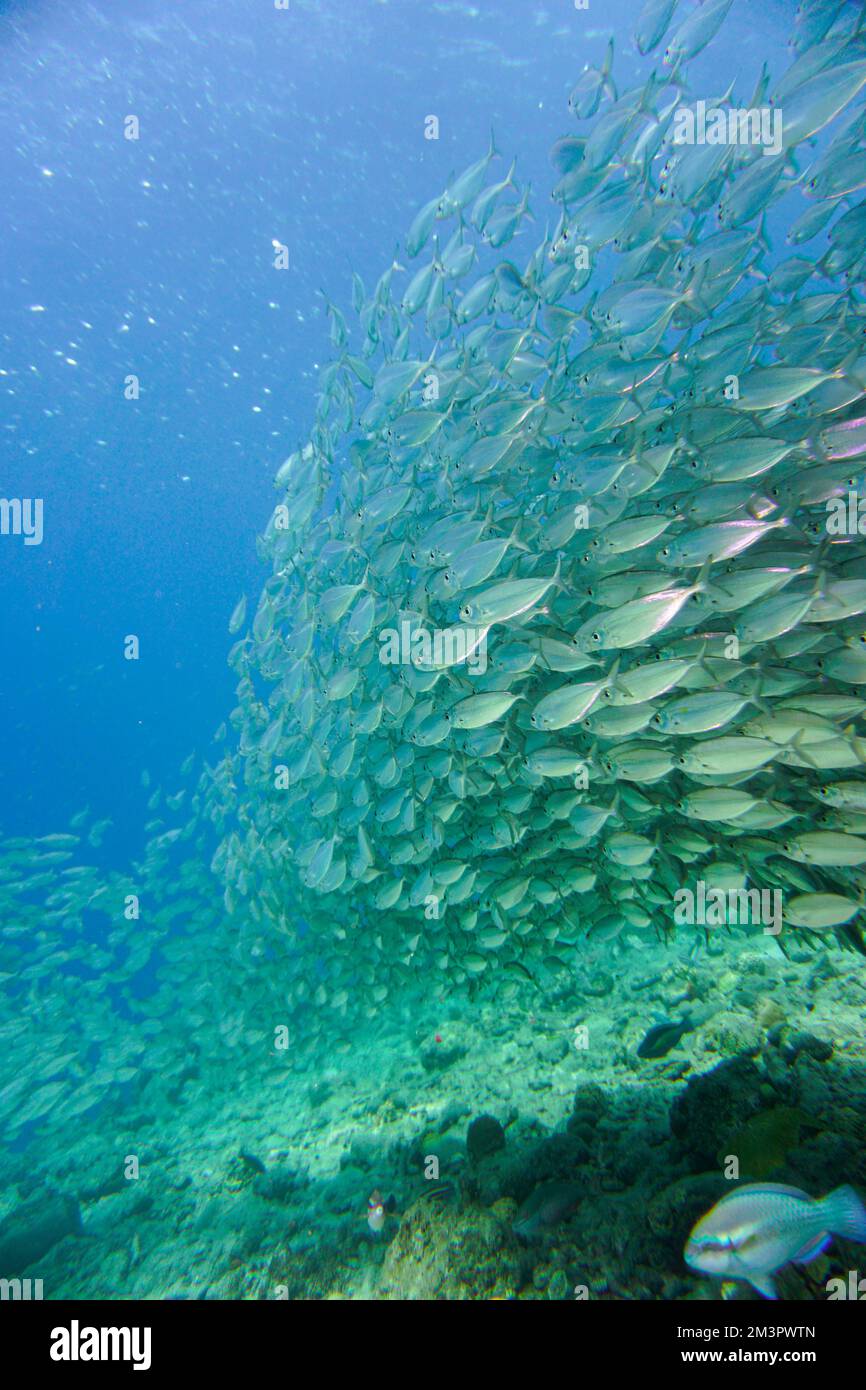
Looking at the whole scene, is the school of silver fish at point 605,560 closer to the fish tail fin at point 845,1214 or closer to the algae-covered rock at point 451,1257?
the fish tail fin at point 845,1214

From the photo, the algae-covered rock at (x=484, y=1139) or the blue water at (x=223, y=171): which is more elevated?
the blue water at (x=223, y=171)

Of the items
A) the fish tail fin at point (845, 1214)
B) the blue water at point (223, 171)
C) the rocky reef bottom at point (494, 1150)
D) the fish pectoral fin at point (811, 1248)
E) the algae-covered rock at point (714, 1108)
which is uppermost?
the blue water at point (223, 171)

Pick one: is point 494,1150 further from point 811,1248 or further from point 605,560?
point 605,560

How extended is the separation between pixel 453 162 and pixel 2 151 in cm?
1138

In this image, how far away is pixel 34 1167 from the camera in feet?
29.0

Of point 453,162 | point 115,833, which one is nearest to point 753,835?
point 453,162

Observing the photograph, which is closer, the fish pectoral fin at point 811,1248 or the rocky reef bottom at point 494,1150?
the fish pectoral fin at point 811,1248

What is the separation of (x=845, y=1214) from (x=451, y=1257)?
249 cm

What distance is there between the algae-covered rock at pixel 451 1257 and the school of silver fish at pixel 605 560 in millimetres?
1834

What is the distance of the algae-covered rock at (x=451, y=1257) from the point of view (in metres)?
3.35

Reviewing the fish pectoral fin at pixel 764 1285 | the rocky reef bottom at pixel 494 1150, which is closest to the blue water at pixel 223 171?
the rocky reef bottom at pixel 494 1150

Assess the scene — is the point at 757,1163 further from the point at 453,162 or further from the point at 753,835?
the point at 453,162

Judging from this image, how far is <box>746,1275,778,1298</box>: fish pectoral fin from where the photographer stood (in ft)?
8.14

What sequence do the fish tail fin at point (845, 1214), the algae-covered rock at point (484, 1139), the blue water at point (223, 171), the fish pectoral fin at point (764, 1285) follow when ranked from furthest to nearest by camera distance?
the blue water at point (223, 171) < the algae-covered rock at point (484, 1139) < the fish pectoral fin at point (764, 1285) < the fish tail fin at point (845, 1214)
